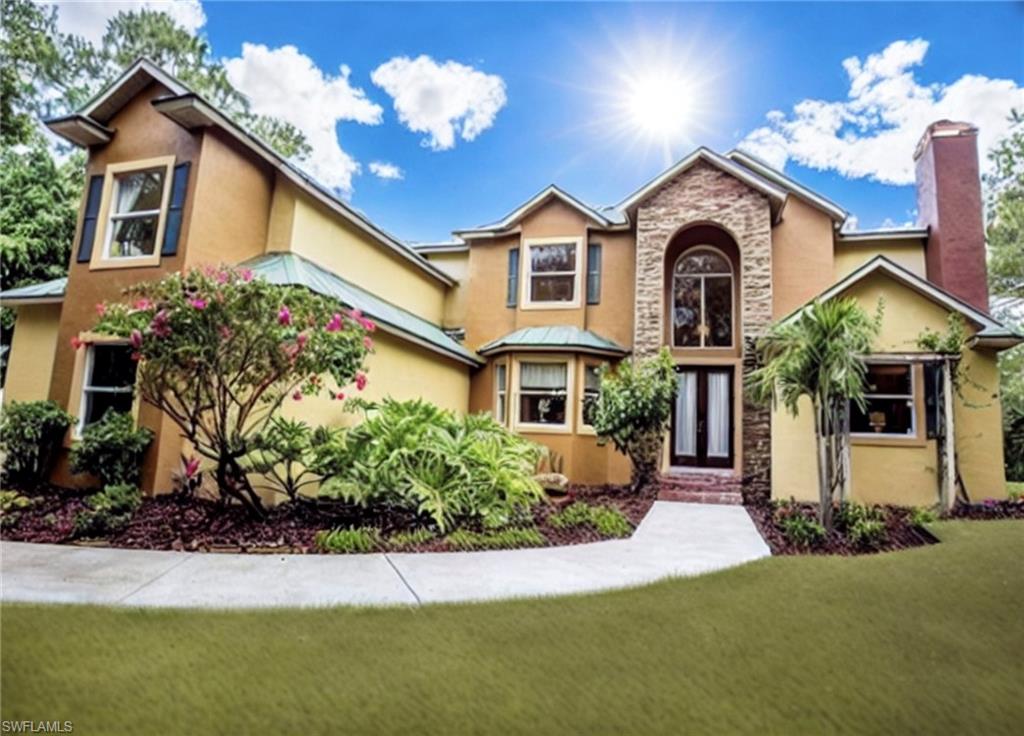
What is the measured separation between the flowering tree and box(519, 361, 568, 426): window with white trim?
6.68 meters

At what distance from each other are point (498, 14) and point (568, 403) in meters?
7.98

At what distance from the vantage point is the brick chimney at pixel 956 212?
38.5 ft

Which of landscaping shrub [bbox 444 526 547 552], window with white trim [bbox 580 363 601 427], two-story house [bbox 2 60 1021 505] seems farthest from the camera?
window with white trim [bbox 580 363 601 427]

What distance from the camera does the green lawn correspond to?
2465 mm

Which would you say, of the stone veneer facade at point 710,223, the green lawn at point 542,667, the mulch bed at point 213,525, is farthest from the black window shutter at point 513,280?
the green lawn at point 542,667

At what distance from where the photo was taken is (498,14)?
759 cm

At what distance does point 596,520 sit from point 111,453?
703cm

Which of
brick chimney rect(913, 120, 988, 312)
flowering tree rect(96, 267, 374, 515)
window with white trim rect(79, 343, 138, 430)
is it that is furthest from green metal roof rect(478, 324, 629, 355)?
window with white trim rect(79, 343, 138, 430)

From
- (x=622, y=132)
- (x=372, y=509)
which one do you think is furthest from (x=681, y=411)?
(x=372, y=509)

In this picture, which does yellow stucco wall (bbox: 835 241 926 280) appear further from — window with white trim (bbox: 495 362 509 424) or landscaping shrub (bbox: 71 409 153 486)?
landscaping shrub (bbox: 71 409 153 486)

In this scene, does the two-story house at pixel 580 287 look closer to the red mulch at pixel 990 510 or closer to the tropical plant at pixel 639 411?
the red mulch at pixel 990 510

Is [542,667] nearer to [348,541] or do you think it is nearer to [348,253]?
[348,541]

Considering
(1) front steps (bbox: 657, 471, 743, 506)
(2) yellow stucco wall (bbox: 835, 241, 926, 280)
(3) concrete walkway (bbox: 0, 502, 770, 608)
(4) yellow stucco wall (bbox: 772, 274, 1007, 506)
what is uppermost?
(2) yellow stucco wall (bbox: 835, 241, 926, 280)

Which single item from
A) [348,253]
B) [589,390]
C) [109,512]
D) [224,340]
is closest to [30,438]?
[109,512]
